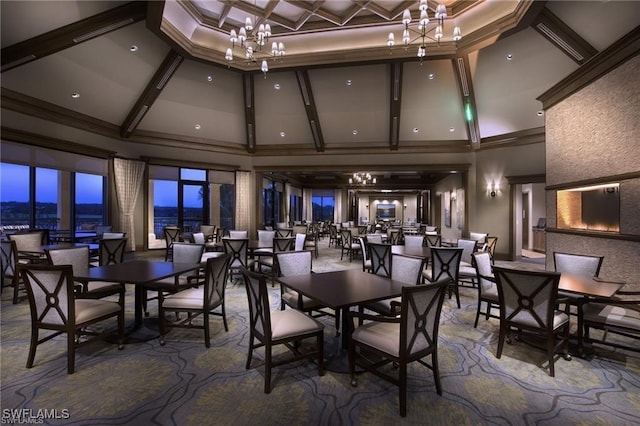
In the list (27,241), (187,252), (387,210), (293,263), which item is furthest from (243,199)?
(387,210)

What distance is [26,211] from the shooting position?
6.53 metres

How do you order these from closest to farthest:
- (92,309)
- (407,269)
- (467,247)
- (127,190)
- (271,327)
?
(271,327) < (92,309) < (407,269) < (467,247) < (127,190)

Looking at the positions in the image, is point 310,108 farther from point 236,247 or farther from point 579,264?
point 579,264

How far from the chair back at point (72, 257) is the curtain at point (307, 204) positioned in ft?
48.3

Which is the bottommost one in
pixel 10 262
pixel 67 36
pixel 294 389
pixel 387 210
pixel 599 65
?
pixel 294 389

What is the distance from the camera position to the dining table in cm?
240

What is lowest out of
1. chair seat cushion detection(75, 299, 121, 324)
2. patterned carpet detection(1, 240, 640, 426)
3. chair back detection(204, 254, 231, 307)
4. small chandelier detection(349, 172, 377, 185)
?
patterned carpet detection(1, 240, 640, 426)

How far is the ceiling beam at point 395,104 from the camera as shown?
733 centimetres

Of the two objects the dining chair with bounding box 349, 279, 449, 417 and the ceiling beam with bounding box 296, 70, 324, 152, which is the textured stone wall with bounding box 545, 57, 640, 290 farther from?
the ceiling beam with bounding box 296, 70, 324, 152

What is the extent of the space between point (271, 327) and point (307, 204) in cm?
1668

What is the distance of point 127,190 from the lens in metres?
7.89

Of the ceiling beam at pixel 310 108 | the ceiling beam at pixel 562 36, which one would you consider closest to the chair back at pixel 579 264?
the ceiling beam at pixel 562 36

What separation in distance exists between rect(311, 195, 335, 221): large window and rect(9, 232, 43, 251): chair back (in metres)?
15.2

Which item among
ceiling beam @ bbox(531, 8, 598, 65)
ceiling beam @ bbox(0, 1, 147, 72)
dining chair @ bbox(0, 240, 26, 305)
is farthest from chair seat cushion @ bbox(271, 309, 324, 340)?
ceiling beam @ bbox(531, 8, 598, 65)
